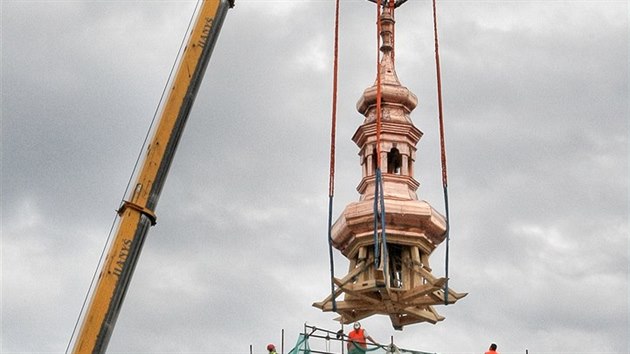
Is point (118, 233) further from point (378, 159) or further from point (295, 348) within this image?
point (378, 159)

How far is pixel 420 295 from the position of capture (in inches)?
2564

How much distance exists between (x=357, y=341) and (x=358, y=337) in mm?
363

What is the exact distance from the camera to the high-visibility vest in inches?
2387

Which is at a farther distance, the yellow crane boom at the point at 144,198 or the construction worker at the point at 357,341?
the construction worker at the point at 357,341

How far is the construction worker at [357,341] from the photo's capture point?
60500mm

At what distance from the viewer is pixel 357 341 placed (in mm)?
60594

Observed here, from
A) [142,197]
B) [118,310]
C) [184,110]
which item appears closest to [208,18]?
[184,110]

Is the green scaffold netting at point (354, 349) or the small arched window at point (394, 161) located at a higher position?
the small arched window at point (394, 161)

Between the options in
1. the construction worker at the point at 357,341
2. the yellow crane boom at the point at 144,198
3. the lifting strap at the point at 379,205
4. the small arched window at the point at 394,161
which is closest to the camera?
the yellow crane boom at the point at 144,198

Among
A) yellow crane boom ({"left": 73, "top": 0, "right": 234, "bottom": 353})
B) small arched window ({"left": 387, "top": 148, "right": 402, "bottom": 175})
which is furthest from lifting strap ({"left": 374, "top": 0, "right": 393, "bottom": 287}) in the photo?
yellow crane boom ({"left": 73, "top": 0, "right": 234, "bottom": 353})

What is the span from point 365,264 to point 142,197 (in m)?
15.1

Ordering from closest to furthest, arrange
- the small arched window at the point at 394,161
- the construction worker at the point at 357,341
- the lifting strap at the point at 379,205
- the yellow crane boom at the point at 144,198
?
the yellow crane boom at the point at 144,198
the construction worker at the point at 357,341
the lifting strap at the point at 379,205
the small arched window at the point at 394,161

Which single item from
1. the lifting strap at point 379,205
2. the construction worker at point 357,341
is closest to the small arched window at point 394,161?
the lifting strap at point 379,205

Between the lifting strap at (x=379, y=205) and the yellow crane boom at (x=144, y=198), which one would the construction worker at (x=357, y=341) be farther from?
the yellow crane boom at (x=144, y=198)
